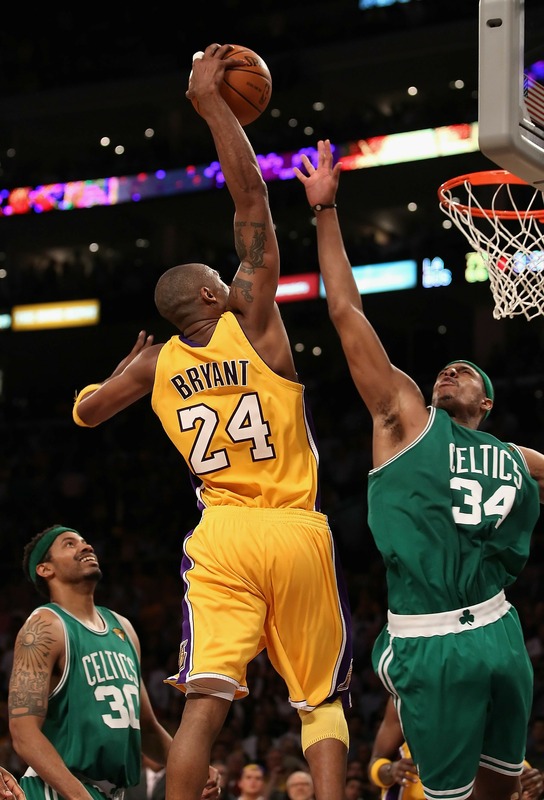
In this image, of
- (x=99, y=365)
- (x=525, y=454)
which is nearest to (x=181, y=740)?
(x=525, y=454)

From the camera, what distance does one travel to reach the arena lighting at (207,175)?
63.7 ft

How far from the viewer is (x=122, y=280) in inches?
858

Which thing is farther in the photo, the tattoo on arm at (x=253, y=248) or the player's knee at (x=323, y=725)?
the tattoo on arm at (x=253, y=248)

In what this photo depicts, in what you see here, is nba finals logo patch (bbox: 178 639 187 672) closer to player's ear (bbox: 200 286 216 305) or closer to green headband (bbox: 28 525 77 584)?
player's ear (bbox: 200 286 216 305)

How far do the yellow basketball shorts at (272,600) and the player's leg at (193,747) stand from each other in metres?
0.10

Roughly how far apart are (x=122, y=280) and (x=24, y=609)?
849 cm

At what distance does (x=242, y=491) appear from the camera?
4363 millimetres

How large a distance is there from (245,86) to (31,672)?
2659 millimetres

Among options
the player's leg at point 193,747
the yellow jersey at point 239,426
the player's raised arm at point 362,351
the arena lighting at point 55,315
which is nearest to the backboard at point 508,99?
the player's raised arm at point 362,351

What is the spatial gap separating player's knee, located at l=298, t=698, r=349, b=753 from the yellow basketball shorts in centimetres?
4

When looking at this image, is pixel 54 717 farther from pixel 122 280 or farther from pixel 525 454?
pixel 122 280

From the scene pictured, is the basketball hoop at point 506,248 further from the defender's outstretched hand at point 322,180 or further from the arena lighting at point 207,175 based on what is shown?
the arena lighting at point 207,175

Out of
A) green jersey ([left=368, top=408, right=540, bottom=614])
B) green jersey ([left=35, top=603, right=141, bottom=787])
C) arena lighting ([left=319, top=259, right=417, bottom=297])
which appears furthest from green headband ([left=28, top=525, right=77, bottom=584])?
arena lighting ([left=319, top=259, right=417, bottom=297])

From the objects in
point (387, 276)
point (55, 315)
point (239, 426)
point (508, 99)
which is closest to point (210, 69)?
point (508, 99)
